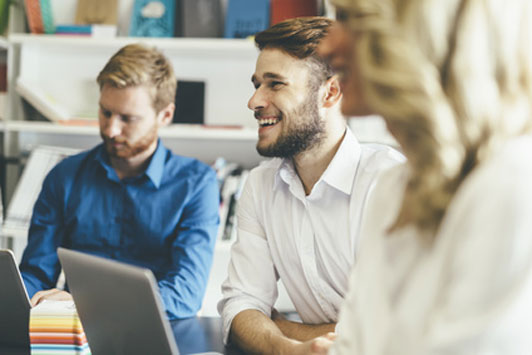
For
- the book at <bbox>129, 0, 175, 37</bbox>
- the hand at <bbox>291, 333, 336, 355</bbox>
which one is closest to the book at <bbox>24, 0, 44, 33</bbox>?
the book at <bbox>129, 0, 175, 37</bbox>

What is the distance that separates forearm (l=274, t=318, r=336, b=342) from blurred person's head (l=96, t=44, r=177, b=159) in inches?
34.5

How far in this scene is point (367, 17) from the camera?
2.03ft

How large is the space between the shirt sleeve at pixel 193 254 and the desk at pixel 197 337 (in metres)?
0.13

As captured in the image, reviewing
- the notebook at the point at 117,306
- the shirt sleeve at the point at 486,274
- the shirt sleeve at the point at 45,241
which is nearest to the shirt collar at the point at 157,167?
the shirt sleeve at the point at 45,241

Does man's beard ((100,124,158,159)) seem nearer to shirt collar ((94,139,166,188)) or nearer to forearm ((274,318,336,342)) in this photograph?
shirt collar ((94,139,166,188))

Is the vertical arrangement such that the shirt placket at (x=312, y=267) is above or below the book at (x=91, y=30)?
below

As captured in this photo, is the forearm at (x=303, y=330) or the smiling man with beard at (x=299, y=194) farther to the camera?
the smiling man with beard at (x=299, y=194)

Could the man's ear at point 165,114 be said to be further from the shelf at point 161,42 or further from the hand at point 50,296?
the hand at point 50,296

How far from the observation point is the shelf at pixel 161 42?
245cm

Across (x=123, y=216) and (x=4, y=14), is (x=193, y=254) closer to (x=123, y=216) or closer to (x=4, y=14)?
(x=123, y=216)

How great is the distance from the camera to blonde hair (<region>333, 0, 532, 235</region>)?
555mm

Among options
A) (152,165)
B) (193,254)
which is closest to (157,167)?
(152,165)

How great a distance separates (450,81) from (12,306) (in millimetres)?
989

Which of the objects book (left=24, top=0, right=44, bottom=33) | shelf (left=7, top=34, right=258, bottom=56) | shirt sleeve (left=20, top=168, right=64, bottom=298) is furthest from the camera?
book (left=24, top=0, right=44, bottom=33)
